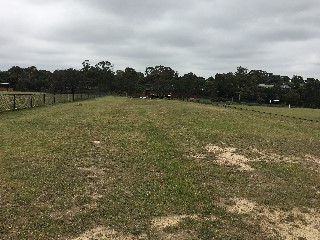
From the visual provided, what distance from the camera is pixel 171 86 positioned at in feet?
355

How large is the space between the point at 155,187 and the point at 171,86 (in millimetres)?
99011

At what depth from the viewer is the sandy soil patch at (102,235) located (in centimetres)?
673

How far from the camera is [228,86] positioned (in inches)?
4532

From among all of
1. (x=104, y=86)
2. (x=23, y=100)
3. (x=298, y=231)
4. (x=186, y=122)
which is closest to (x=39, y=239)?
(x=298, y=231)

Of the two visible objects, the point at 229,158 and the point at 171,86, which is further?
the point at 171,86

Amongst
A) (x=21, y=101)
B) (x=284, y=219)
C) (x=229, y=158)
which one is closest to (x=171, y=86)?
(x=21, y=101)

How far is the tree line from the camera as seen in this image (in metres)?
102

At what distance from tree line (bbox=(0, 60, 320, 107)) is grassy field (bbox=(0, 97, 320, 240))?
265 feet

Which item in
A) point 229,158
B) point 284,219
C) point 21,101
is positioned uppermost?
point 21,101

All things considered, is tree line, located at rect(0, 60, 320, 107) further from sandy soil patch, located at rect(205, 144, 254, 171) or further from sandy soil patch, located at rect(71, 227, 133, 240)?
sandy soil patch, located at rect(71, 227, 133, 240)

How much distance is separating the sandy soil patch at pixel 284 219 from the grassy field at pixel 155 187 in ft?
0.07

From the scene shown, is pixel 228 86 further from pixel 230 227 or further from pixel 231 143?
pixel 230 227

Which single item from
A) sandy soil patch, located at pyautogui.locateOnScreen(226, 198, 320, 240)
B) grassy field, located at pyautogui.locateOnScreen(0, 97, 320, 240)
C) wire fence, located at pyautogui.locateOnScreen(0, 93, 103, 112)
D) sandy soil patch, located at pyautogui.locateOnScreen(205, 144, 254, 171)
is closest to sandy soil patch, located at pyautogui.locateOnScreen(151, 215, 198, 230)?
grassy field, located at pyautogui.locateOnScreen(0, 97, 320, 240)

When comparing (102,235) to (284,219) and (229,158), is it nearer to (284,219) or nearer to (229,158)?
(284,219)
